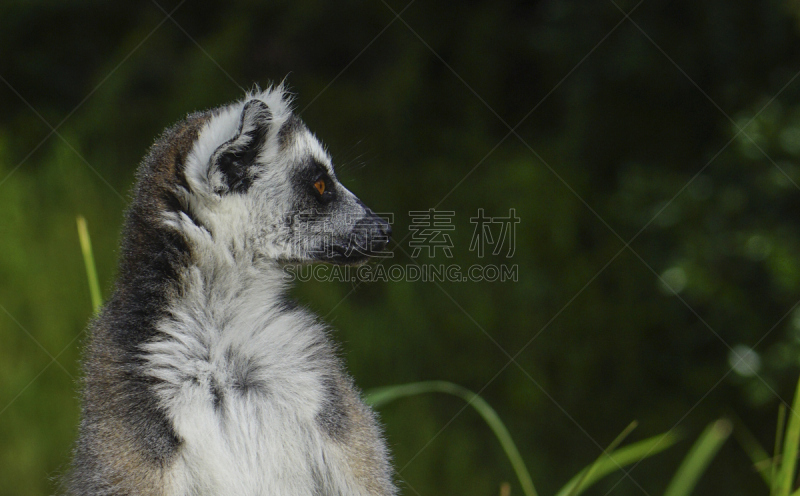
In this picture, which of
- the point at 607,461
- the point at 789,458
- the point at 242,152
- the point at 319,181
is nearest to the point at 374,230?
the point at 319,181

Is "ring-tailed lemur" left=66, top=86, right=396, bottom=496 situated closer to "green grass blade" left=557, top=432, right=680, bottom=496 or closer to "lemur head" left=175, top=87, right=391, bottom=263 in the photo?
"lemur head" left=175, top=87, right=391, bottom=263

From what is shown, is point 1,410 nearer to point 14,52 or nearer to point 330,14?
point 14,52

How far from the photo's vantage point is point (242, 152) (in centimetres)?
209

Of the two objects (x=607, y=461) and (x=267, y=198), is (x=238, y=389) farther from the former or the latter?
(x=607, y=461)

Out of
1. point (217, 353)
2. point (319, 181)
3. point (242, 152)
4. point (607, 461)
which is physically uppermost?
point (242, 152)

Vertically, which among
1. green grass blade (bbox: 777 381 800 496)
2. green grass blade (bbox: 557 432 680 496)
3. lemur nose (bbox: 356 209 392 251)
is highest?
lemur nose (bbox: 356 209 392 251)

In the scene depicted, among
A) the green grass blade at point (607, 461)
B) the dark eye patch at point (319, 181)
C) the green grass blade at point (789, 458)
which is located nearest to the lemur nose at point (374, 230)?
the dark eye patch at point (319, 181)

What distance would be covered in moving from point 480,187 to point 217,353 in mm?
4064

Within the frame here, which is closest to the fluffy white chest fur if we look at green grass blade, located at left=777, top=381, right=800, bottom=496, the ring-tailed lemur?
the ring-tailed lemur

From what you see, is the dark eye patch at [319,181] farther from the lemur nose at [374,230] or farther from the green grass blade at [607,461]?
the green grass blade at [607,461]

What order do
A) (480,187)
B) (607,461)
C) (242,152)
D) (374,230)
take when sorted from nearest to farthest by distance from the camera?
1. (607,461)
2. (242,152)
3. (374,230)
4. (480,187)

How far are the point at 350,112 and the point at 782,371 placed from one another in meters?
4.23

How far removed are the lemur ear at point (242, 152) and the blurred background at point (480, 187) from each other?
0.70m

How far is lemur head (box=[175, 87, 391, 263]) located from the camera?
1966 mm
